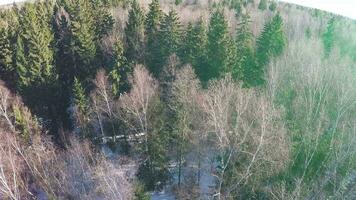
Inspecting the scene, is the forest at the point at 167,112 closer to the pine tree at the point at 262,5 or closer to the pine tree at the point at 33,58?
the pine tree at the point at 33,58

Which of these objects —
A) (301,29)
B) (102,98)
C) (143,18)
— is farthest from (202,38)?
(301,29)

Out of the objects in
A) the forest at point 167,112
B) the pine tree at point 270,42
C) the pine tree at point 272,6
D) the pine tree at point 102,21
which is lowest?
the forest at point 167,112

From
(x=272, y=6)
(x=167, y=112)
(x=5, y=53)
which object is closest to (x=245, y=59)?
(x=167, y=112)

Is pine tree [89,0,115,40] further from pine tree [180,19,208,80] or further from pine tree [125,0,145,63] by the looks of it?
pine tree [180,19,208,80]

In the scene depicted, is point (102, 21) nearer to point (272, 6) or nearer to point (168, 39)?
point (168, 39)

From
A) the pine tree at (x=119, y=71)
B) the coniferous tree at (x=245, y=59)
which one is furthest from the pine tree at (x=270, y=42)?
the pine tree at (x=119, y=71)

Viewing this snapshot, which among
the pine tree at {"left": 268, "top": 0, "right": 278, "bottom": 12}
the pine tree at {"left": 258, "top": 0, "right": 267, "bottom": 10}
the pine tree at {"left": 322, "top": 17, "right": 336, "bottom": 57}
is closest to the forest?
the pine tree at {"left": 322, "top": 17, "right": 336, "bottom": 57}
